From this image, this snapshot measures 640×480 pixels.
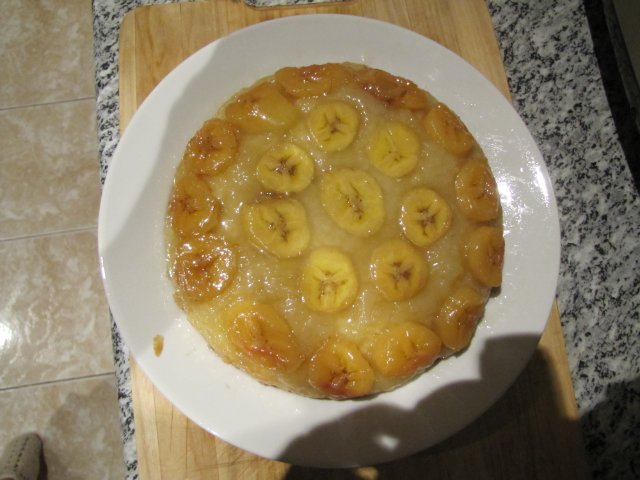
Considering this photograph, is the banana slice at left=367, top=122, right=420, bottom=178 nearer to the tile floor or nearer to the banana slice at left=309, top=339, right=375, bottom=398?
the banana slice at left=309, top=339, right=375, bottom=398

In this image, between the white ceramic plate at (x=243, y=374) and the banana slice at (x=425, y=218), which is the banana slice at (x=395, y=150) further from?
the white ceramic plate at (x=243, y=374)

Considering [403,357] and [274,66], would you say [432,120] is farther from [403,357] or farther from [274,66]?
[403,357]

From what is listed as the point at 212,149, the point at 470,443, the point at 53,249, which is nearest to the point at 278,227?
the point at 212,149

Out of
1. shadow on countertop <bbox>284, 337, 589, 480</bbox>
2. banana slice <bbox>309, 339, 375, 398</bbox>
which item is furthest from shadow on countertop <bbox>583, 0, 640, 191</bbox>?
banana slice <bbox>309, 339, 375, 398</bbox>

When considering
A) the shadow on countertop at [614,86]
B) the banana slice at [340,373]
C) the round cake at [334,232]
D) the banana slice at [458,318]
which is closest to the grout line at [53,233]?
the round cake at [334,232]

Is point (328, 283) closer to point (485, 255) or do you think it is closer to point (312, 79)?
point (485, 255)

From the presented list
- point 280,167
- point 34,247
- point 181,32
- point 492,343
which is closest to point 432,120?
point 280,167
